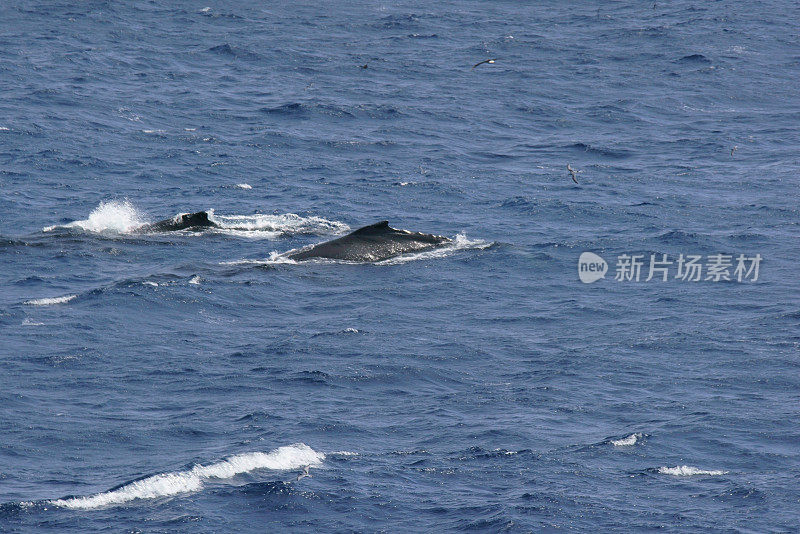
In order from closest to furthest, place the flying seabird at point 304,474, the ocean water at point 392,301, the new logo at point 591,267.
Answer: the ocean water at point 392,301 < the flying seabird at point 304,474 < the new logo at point 591,267

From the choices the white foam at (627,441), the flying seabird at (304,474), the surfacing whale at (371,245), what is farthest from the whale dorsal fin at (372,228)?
the flying seabird at (304,474)

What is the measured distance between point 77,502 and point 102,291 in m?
11.7

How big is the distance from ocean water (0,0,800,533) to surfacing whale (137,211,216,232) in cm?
65

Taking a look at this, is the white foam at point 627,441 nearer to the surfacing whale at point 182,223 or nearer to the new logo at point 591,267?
the new logo at point 591,267

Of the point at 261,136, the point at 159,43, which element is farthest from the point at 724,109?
the point at 159,43

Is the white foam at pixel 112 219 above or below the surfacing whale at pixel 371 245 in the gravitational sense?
above

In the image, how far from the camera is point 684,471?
2195cm

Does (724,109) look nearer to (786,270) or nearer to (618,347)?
(786,270)

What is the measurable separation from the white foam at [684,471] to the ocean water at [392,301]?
10cm

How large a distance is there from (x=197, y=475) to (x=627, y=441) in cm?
825

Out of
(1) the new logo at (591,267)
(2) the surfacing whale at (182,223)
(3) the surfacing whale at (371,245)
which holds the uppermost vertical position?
(2) the surfacing whale at (182,223)

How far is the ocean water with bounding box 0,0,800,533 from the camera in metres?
20.9

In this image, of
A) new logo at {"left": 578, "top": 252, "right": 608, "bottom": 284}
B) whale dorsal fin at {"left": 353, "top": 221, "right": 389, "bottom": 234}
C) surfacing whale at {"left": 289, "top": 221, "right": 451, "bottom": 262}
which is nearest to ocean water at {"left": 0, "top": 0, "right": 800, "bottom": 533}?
new logo at {"left": 578, "top": 252, "right": 608, "bottom": 284}

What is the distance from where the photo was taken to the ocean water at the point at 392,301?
68.4 ft
